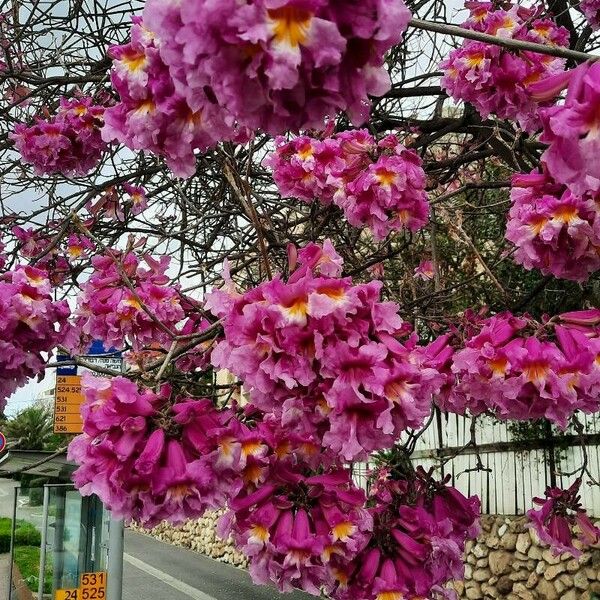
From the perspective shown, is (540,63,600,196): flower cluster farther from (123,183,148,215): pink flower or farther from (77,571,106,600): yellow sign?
(77,571,106,600): yellow sign

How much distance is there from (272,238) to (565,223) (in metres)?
1.28

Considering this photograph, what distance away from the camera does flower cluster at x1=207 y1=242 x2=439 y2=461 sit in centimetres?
119

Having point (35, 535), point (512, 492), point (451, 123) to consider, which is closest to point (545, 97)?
point (451, 123)

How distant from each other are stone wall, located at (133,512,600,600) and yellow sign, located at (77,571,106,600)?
238 centimetres

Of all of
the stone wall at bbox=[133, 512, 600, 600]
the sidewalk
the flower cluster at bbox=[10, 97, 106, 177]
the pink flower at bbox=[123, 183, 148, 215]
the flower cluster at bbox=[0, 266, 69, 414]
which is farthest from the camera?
the sidewalk

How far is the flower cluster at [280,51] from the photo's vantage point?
733 mm

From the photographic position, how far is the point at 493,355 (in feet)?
5.37

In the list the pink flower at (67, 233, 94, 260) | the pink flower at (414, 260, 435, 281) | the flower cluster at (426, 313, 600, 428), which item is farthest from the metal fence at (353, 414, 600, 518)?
the flower cluster at (426, 313, 600, 428)

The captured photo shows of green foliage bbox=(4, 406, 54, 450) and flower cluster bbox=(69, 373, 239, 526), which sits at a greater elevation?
flower cluster bbox=(69, 373, 239, 526)

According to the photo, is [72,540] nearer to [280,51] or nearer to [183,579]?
[183,579]

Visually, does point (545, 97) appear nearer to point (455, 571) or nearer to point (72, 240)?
point (455, 571)

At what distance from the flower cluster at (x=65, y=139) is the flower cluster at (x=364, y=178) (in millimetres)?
929

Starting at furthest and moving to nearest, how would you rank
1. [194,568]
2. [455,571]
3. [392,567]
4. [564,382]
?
[194,568] → [455,571] → [392,567] → [564,382]

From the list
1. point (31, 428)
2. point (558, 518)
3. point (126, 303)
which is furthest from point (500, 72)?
point (31, 428)
